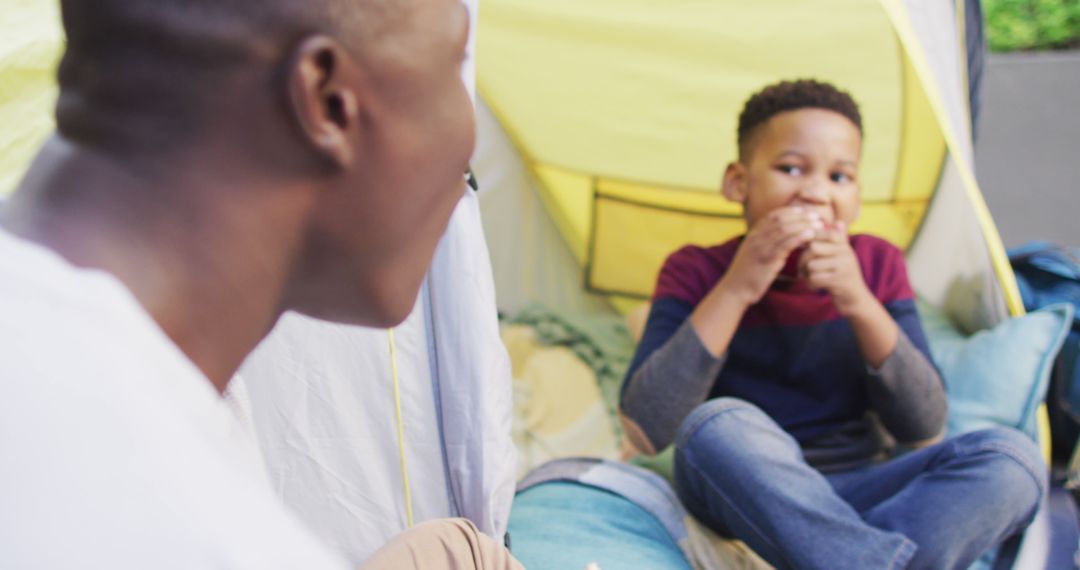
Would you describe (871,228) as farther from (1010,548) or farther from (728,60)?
(1010,548)

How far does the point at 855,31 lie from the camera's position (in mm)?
1848

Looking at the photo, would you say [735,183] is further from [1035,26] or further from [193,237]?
[1035,26]

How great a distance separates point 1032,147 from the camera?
2.86 m

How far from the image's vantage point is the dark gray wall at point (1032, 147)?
2.79 m

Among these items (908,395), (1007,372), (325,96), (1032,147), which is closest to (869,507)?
(908,395)

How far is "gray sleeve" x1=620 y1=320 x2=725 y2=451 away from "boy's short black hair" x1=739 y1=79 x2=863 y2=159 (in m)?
0.34

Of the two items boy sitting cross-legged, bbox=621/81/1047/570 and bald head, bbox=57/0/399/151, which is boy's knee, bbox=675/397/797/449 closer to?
boy sitting cross-legged, bbox=621/81/1047/570

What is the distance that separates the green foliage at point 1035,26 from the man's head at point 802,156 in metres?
2.01

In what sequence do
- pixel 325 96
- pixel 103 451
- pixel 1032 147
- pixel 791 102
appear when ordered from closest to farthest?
pixel 103 451
pixel 325 96
pixel 791 102
pixel 1032 147

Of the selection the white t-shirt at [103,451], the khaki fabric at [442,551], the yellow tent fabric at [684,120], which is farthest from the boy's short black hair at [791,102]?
the white t-shirt at [103,451]

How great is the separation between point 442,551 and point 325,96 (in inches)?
19.1

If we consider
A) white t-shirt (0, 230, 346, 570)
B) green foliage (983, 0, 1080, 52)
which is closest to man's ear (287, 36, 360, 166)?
white t-shirt (0, 230, 346, 570)

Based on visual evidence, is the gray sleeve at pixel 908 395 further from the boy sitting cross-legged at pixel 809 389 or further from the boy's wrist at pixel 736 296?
the boy's wrist at pixel 736 296

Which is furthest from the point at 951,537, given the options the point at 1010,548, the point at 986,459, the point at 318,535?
the point at 318,535
